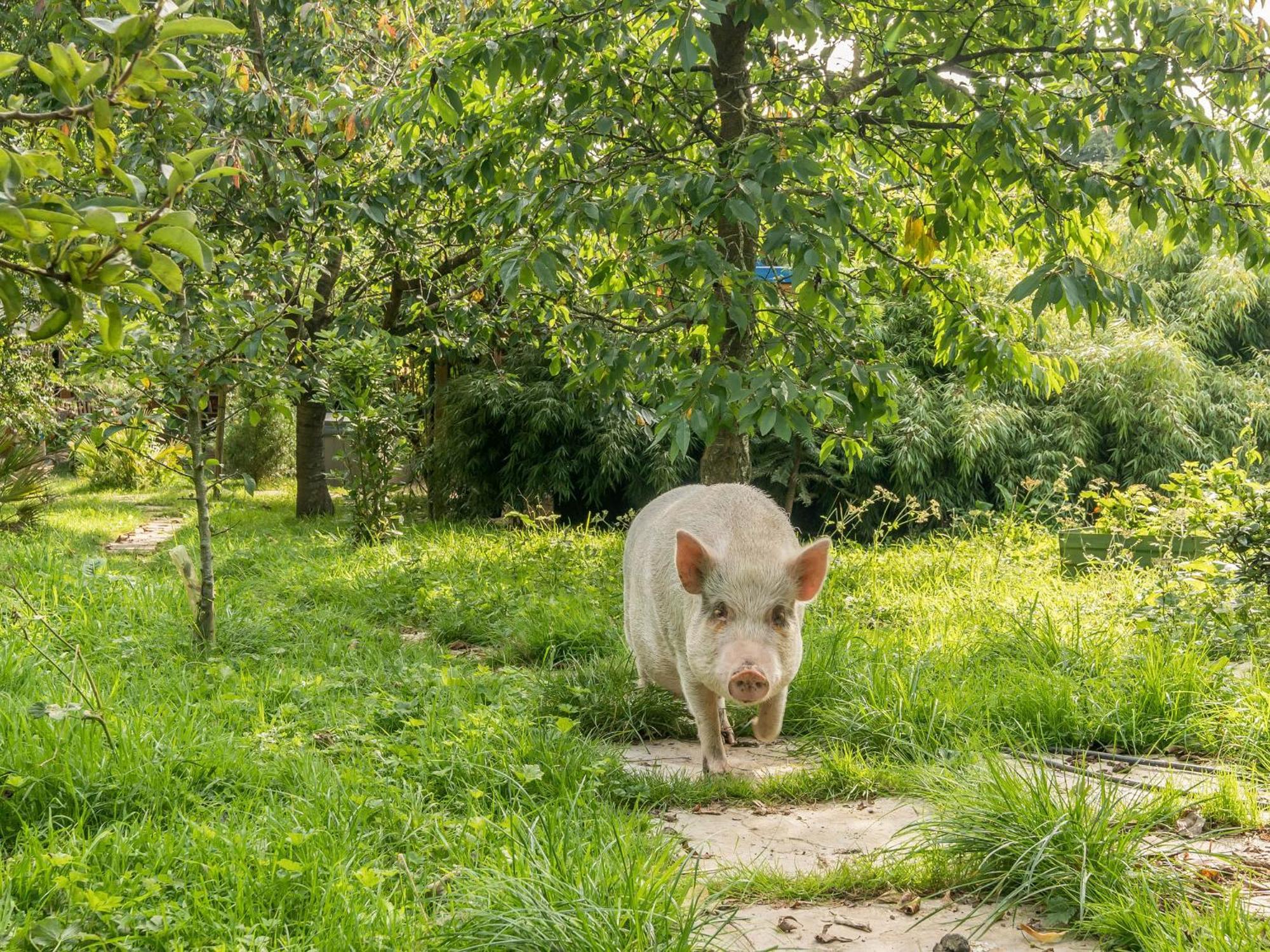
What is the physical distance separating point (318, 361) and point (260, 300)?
3.68 m

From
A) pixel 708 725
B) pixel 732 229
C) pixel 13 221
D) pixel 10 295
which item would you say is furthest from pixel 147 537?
pixel 13 221

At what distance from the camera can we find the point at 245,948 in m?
2.82

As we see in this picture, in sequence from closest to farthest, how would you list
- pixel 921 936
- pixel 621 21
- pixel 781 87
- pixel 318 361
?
pixel 921 936, pixel 621 21, pixel 781 87, pixel 318 361

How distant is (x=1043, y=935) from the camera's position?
3.08 metres

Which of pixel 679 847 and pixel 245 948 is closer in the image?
pixel 245 948

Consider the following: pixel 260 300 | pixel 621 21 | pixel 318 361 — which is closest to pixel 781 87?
pixel 621 21

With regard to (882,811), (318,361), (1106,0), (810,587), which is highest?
(1106,0)

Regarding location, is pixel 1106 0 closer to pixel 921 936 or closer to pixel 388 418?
pixel 921 936

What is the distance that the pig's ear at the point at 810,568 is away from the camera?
449 cm

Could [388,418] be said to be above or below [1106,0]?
below

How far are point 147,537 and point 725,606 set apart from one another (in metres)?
10.2

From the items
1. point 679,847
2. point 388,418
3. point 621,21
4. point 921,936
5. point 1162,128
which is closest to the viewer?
point 921,936

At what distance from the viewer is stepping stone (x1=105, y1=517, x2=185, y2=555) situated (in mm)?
11148

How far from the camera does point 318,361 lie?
982 cm
